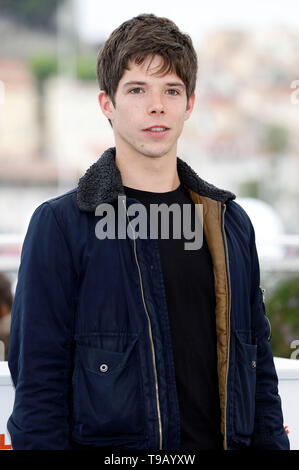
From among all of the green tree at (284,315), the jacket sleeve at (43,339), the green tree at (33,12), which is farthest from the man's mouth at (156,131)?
the green tree at (33,12)

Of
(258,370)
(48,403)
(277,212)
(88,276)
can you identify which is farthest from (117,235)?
(277,212)

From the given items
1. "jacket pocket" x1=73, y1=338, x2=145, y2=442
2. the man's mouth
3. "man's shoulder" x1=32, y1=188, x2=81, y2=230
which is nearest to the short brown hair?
the man's mouth

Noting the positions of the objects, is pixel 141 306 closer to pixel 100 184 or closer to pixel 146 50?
pixel 100 184

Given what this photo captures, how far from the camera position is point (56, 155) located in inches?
1123

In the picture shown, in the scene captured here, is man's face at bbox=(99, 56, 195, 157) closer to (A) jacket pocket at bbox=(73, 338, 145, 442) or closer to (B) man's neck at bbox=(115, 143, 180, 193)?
(B) man's neck at bbox=(115, 143, 180, 193)

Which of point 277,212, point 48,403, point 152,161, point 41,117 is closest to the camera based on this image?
point 48,403

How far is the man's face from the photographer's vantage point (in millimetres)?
1395

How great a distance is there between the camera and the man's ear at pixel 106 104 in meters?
1.48

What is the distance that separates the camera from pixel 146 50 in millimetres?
1405

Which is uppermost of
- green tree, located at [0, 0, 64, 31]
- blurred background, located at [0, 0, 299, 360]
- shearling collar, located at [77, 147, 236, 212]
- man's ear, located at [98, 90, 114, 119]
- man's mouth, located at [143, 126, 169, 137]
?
green tree, located at [0, 0, 64, 31]

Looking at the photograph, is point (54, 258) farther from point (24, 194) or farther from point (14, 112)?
point (14, 112)

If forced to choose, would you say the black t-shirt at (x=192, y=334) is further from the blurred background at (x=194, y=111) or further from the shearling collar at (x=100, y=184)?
the blurred background at (x=194, y=111)

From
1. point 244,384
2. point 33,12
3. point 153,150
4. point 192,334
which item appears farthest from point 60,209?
point 33,12

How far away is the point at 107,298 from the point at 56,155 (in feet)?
90.8
